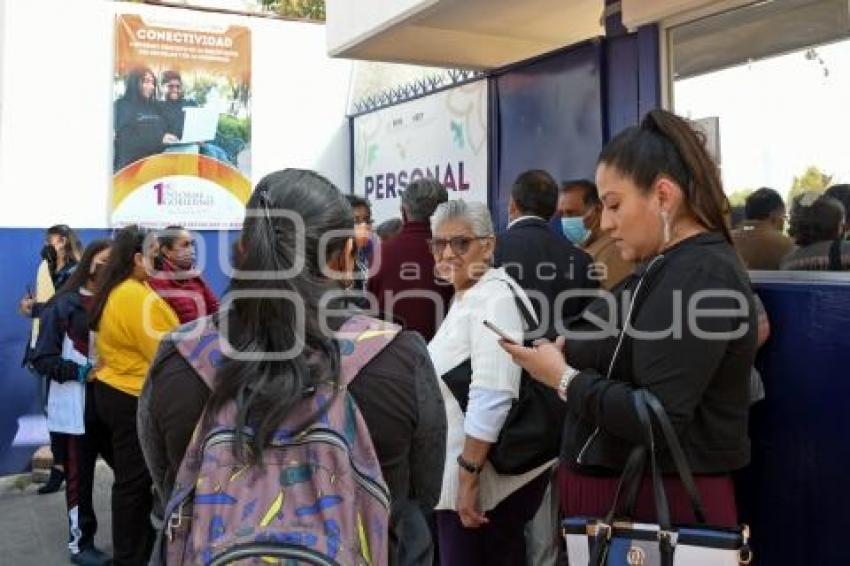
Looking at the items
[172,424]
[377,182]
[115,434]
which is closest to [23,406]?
[115,434]


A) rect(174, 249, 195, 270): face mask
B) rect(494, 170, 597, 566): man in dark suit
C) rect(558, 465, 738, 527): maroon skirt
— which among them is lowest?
rect(558, 465, 738, 527): maroon skirt

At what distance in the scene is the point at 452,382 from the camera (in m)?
2.59

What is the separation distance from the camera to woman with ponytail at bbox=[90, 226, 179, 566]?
4.00 metres

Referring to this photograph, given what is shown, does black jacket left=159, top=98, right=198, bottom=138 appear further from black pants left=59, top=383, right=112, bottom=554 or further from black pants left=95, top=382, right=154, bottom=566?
black pants left=95, top=382, right=154, bottom=566

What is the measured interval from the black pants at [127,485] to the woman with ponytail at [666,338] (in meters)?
2.82

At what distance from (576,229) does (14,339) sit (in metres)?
4.98

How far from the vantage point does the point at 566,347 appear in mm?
1946

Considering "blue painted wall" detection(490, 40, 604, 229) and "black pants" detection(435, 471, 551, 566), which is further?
"blue painted wall" detection(490, 40, 604, 229)

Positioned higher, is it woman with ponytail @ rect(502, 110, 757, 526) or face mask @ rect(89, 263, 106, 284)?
face mask @ rect(89, 263, 106, 284)

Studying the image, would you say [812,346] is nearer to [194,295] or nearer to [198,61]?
[194,295]

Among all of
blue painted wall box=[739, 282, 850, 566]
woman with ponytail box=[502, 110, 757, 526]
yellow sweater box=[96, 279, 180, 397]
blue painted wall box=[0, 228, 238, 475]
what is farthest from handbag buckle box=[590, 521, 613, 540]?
blue painted wall box=[0, 228, 238, 475]

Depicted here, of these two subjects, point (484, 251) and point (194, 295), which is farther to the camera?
point (194, 295)

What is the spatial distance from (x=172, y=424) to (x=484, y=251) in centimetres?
151

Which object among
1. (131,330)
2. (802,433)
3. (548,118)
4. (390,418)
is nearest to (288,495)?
(390,418)
